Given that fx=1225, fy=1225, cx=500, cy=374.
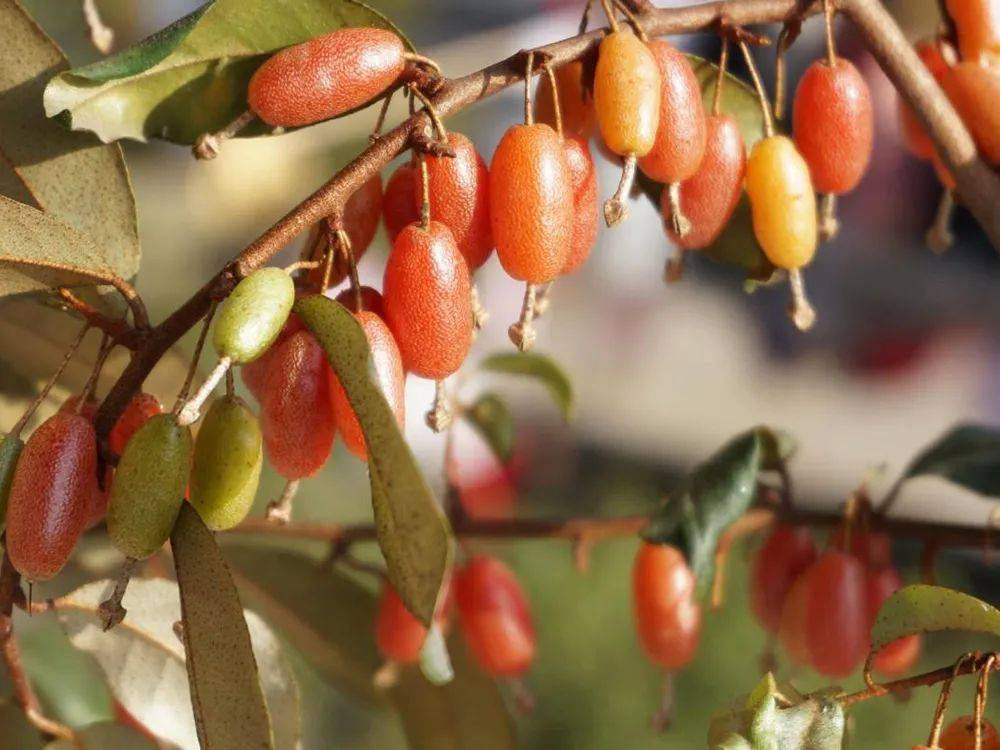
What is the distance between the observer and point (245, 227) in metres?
1.61

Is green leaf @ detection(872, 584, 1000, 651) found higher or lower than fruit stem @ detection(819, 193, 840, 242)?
lower

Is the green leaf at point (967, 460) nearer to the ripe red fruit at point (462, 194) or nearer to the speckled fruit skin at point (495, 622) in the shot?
the speckled fruit skin at point (495, 622)

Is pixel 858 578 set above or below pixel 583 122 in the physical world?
below

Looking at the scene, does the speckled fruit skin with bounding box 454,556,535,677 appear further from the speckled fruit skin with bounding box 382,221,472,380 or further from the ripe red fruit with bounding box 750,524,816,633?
the speckled fruit skin with bounding box 382,221,472,380

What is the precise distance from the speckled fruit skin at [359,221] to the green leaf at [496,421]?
14.6 inches

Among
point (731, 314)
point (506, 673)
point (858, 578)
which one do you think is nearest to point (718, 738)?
point (858, 578)

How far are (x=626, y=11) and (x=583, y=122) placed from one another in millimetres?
59

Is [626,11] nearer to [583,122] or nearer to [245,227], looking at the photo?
[583,122]

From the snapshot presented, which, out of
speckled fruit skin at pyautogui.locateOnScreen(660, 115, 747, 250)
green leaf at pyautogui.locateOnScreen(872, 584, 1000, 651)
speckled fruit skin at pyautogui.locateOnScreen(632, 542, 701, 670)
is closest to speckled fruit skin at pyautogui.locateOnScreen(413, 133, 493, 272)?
speckled fruit skin at pyautogui.locateOnScreen(660, 115, 747, 250)

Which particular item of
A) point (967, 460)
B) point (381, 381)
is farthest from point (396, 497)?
point (967, 460)

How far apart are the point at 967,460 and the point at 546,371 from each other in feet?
0.90

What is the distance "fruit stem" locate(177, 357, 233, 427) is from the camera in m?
0.40

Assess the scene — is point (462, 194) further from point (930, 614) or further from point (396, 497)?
point (930, 614)

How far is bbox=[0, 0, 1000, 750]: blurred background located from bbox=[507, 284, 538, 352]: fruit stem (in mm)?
287
